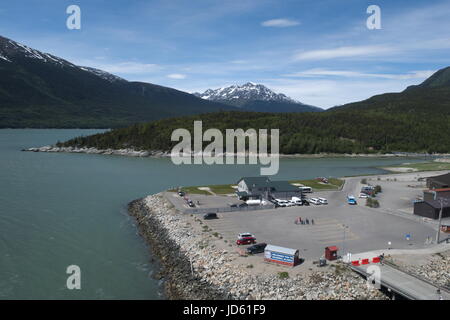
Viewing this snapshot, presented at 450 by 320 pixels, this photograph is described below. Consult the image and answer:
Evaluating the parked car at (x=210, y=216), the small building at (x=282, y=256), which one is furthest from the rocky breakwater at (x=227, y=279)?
the parked car at (x=210, y=216)

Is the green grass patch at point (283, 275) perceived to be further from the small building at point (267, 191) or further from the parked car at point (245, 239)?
the small building at point (267, 191)

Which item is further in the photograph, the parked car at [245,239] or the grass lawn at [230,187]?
the grass lawn at [230,187]

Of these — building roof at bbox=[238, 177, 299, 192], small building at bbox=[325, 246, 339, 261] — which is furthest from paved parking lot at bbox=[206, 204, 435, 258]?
building roof at bbox=[238, 177, 299, 192]

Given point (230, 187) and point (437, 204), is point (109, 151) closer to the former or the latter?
point (230, 187)

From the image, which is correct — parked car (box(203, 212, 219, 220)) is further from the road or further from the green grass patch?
the road

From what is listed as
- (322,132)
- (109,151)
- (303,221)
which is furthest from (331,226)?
(322,132)
